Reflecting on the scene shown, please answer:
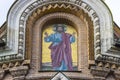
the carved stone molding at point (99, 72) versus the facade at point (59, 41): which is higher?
the facade at point (59, 41)

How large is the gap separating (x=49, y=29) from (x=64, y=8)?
70cm

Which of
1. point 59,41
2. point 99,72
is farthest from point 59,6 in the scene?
point 99,72

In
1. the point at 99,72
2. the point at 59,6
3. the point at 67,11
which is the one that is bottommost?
the point at 99,72

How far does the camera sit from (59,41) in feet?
71.7

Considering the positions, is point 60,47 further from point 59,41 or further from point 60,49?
point 59,41

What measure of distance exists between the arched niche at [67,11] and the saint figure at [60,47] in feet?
1.83

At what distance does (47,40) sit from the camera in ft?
71.6

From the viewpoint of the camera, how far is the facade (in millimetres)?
20812

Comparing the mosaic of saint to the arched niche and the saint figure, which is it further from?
the arched niche

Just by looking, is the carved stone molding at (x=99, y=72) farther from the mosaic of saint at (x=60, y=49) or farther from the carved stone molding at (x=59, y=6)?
the mosaic of saint at (x=60, y=49)

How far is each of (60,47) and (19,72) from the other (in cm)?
158

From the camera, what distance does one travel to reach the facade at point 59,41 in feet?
68.3

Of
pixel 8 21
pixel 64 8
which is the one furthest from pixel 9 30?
pixel 64 8

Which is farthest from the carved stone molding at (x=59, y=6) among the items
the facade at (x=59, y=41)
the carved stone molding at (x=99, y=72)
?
the carved stone molding at (x=99, y=72)
